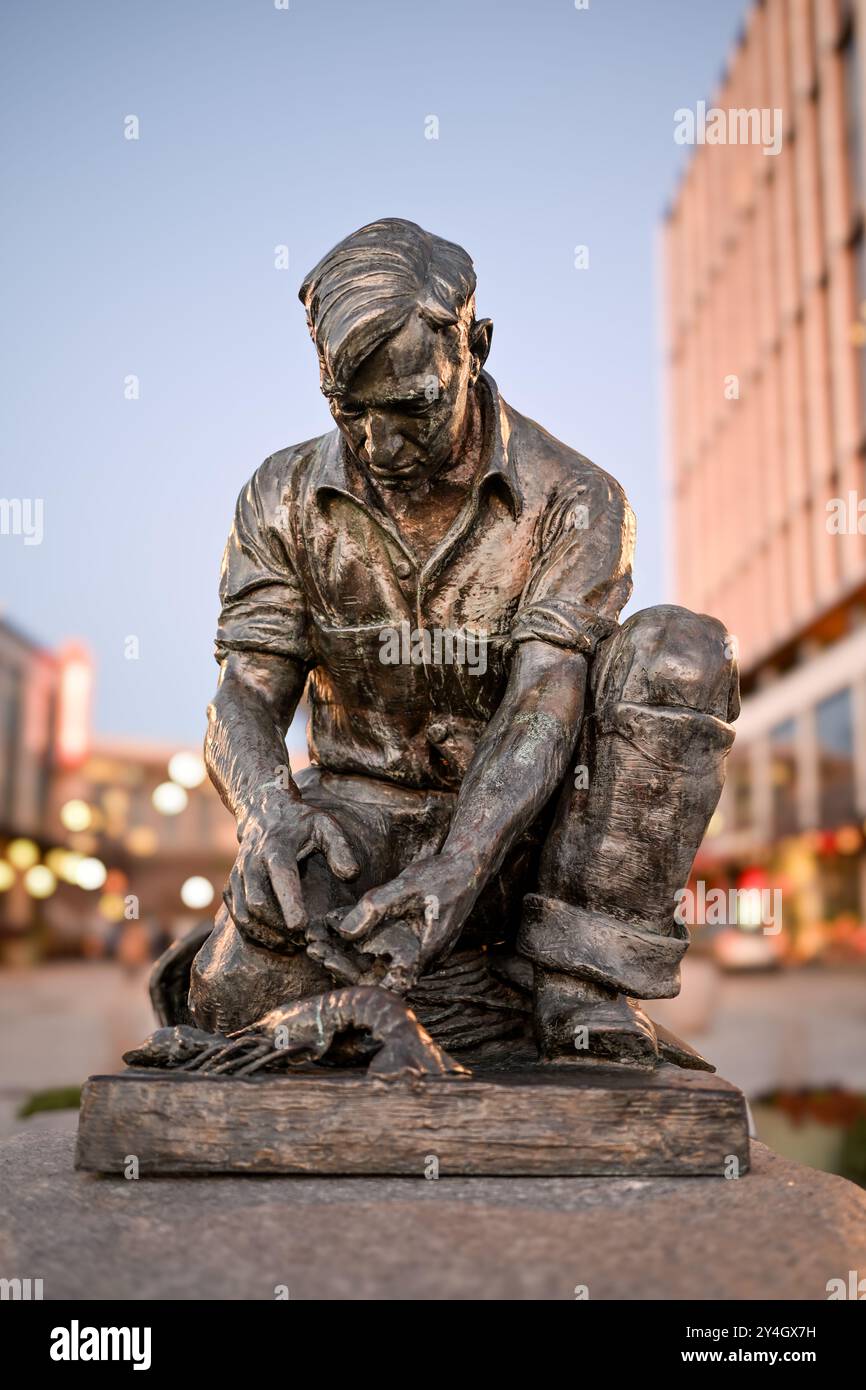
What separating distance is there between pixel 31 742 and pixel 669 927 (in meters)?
34.3

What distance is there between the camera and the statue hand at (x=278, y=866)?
2812 mm

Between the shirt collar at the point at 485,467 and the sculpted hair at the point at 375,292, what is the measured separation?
339mm

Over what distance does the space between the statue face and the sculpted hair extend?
0.03m

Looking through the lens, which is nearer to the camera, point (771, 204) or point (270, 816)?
point (270, 816)

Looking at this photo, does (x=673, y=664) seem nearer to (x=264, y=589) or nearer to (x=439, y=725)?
(x=439, y=725)

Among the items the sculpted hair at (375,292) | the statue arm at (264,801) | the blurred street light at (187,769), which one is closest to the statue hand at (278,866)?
the statue arm at (264,801)

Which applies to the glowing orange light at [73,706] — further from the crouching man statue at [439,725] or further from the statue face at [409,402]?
the statue face at [409,402]

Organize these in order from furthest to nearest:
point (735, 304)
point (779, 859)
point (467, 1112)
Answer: point (735, 304) < point (779, 859) < point (467, 1112)

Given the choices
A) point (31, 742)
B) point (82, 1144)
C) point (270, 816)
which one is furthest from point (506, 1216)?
point (31, 742)

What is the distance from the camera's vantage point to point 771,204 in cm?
3381
